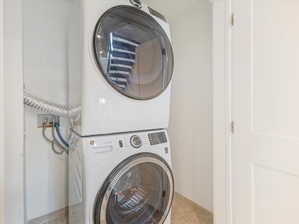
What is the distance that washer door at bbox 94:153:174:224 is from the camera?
3.67 ft

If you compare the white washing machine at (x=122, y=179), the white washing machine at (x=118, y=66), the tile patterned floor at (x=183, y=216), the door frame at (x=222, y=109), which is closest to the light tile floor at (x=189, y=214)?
the tile patterned floor at (x=183, y=216)

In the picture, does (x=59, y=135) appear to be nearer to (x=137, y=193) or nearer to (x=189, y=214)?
(x=137, y=193)

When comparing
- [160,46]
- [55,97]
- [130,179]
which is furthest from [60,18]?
[130,179]

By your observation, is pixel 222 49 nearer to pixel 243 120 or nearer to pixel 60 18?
pixel 243 120

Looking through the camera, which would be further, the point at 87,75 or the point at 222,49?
the point at 222,49

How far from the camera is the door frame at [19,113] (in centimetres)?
112

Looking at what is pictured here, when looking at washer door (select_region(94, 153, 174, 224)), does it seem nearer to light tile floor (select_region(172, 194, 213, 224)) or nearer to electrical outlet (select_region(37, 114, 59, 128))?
light tile floor (select_region(172, 194, 213, 224))

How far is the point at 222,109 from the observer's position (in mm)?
1435

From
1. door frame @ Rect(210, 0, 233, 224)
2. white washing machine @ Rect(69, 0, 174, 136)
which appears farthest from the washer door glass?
door frame @ Rect(210, 0, 233, 224)

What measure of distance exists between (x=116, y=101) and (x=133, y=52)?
1.21 feet

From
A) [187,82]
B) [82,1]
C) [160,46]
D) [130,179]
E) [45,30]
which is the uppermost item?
[45,30]

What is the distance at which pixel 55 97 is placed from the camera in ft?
5.98

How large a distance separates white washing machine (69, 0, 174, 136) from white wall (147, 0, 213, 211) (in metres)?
0.71

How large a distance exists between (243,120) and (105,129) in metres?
0.93
